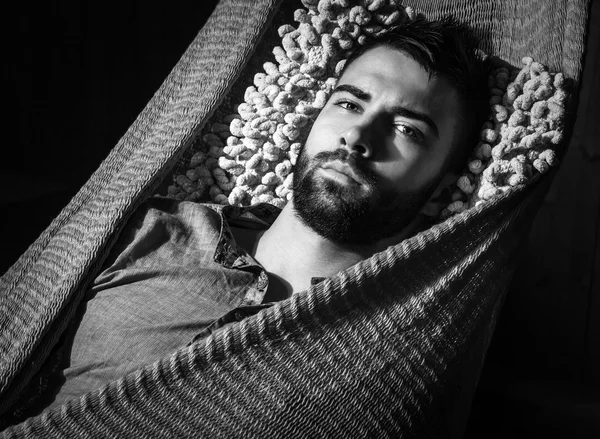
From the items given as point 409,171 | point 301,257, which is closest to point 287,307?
point 301,257

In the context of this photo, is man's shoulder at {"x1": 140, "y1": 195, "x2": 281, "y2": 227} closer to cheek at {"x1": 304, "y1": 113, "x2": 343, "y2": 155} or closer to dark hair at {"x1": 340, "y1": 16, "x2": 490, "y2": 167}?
cheek at {"x1": 304, "y1": 113, "x2": 343, "y2": 155}

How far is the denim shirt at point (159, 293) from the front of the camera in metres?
0.93

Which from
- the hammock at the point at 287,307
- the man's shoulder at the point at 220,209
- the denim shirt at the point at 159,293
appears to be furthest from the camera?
the man's shoulder at the point at 220,209

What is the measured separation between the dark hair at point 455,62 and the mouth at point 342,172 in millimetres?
224

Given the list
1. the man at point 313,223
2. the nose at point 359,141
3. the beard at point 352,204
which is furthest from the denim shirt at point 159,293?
the nose at point 359,141

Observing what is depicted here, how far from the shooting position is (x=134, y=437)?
767mm

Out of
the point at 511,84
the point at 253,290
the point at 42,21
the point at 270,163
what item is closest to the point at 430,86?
the point at 511,84

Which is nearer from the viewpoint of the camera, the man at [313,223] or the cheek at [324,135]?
the man at [313,223]

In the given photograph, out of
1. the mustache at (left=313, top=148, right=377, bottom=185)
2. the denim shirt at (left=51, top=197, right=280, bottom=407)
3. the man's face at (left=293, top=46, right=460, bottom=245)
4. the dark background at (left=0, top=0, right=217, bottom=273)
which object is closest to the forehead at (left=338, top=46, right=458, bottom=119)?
the man's face at (left=293, top=46, right=460, bottom=245)

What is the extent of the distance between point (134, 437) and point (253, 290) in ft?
1.09

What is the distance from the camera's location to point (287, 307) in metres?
0.83

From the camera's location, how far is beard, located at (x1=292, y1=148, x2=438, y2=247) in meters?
1.03

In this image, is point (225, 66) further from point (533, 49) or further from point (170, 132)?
point (533, 49)

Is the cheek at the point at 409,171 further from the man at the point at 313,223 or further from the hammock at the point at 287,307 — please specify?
the hammock at the point at 287,307
